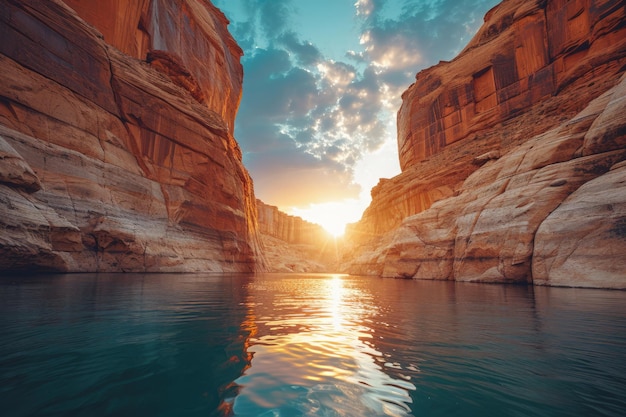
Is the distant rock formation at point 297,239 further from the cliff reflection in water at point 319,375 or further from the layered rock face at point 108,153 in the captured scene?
the cliff reflection in water at point 319,375

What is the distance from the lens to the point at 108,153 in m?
22.1

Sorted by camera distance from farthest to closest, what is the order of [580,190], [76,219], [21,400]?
1. [76,219]
2. [580,190]
3. [21,400]

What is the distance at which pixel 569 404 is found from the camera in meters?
2.48

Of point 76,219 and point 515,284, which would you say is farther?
point 76,219

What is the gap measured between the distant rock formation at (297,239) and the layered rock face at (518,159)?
49.1 m

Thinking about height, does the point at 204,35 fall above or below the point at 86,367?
above

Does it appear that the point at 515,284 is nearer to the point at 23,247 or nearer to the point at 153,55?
the point at 23,247

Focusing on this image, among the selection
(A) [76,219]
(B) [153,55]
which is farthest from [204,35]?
(A) [76,219]

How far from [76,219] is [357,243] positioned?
46.9 metres

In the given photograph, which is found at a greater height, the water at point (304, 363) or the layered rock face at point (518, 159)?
the layered rock face at point (518, 159)

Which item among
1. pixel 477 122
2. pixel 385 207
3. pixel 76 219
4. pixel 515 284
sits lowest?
pixel 515 284

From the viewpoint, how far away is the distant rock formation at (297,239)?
344ft

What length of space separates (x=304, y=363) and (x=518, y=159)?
22.3 meters

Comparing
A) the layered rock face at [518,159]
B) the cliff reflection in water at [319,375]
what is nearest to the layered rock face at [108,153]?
the cliff reflection in water at [319,375]
